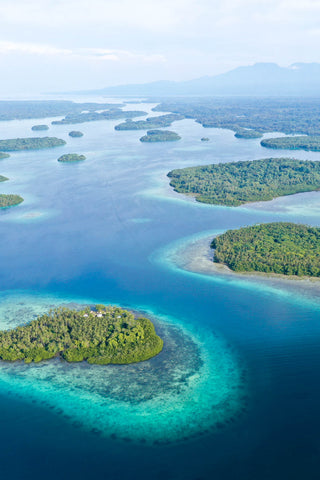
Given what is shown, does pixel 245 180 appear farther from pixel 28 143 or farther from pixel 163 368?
pixel 28 143

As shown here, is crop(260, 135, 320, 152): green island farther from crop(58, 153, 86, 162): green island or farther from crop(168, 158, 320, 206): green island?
crop(58, 153, 86, 162): green island

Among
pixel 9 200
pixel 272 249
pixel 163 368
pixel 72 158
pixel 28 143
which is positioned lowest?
pixel 163 368

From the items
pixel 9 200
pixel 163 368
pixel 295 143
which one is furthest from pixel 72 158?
pixel 163 368

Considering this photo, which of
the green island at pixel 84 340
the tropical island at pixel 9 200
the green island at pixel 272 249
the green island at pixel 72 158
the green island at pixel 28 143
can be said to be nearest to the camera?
the green island at pixel 84 340

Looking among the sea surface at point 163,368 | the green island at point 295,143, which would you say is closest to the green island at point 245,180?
the sea surface at point 163,368

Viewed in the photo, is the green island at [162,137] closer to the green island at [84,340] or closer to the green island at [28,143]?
the green island at [28,143]

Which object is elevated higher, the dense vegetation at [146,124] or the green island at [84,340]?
the dense vegetation at [146,124]
